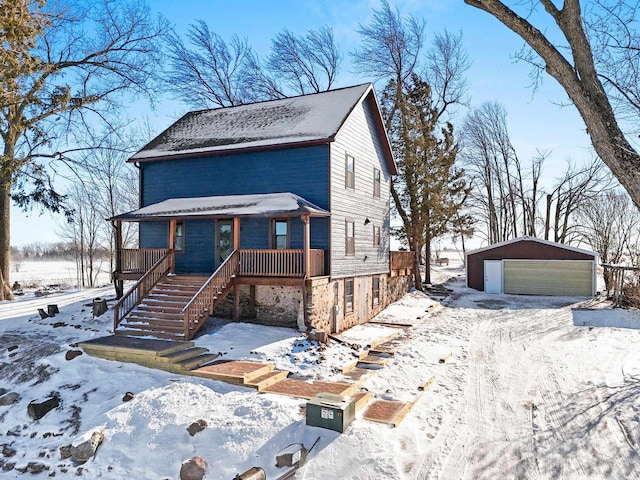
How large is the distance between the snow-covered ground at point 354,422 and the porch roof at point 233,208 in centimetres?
355

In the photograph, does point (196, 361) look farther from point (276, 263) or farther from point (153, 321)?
point (276, 263)

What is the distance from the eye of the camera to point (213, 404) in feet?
25.1

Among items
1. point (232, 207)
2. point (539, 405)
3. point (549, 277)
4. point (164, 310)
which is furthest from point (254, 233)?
point (549, 277)

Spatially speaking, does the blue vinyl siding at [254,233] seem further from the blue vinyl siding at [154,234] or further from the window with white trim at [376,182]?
the window with white trim at [376,182]

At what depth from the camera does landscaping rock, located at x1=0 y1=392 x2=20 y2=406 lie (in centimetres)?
855

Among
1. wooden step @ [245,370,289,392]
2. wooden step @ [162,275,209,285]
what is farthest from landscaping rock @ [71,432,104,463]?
wooden step @ [162,275,209,285]

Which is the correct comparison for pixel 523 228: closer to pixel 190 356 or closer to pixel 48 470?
pixel 190 356

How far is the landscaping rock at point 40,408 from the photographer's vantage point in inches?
312

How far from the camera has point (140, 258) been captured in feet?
48.4

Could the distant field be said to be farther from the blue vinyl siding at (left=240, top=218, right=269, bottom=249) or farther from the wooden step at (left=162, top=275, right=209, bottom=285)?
the blue vinyl siding at (left=240, top=218, right=269, bottom=249)

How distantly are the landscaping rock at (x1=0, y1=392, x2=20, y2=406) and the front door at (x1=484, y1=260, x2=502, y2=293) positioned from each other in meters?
24.2

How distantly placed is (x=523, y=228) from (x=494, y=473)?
34.0m

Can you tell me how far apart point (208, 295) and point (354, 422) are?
6.55m

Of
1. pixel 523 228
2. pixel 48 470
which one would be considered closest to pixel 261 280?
pixel 48 470
